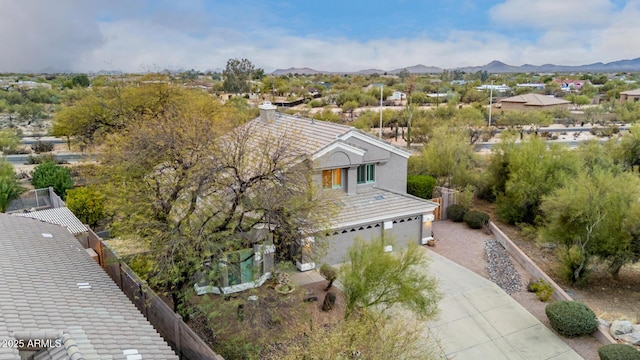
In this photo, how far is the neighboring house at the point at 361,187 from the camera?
21484 millimetres

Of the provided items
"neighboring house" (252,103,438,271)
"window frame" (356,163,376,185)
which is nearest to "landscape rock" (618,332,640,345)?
"neighboring house" (252,103,438,271)

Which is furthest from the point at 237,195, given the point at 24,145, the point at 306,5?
the point at 24,145

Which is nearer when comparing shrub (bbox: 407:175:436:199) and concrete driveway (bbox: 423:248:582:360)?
concrete driveway (bbox: 423:248:582:360)

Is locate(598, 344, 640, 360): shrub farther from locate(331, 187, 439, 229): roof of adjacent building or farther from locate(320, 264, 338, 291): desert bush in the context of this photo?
A: locate(331, 187, 439, 229): roof of adjacent building

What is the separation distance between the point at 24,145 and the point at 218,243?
54423mm

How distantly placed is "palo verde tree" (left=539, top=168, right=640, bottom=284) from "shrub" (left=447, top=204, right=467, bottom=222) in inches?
258

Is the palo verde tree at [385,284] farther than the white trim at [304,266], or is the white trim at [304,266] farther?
the white trim at [304,266]

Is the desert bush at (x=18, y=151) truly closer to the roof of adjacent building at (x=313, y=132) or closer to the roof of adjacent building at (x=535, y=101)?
the roof of adjacent building at (x=313, y=132)

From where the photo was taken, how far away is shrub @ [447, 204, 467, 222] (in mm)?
27531

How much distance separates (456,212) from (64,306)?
2159 centimetres

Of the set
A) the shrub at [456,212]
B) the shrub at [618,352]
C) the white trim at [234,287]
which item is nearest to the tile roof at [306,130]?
the white trim at [234,287]

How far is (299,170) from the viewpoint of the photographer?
16234 millimetres

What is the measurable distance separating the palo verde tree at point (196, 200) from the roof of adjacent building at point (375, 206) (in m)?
5.29

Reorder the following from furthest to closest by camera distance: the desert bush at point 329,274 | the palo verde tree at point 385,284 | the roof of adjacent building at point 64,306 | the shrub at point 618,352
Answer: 1. the desert bush at point 329,274
2. the palo verde tree at point 385,284
3. the shrub at point 618,352
4. the roof of adjacent building at point 64,306
